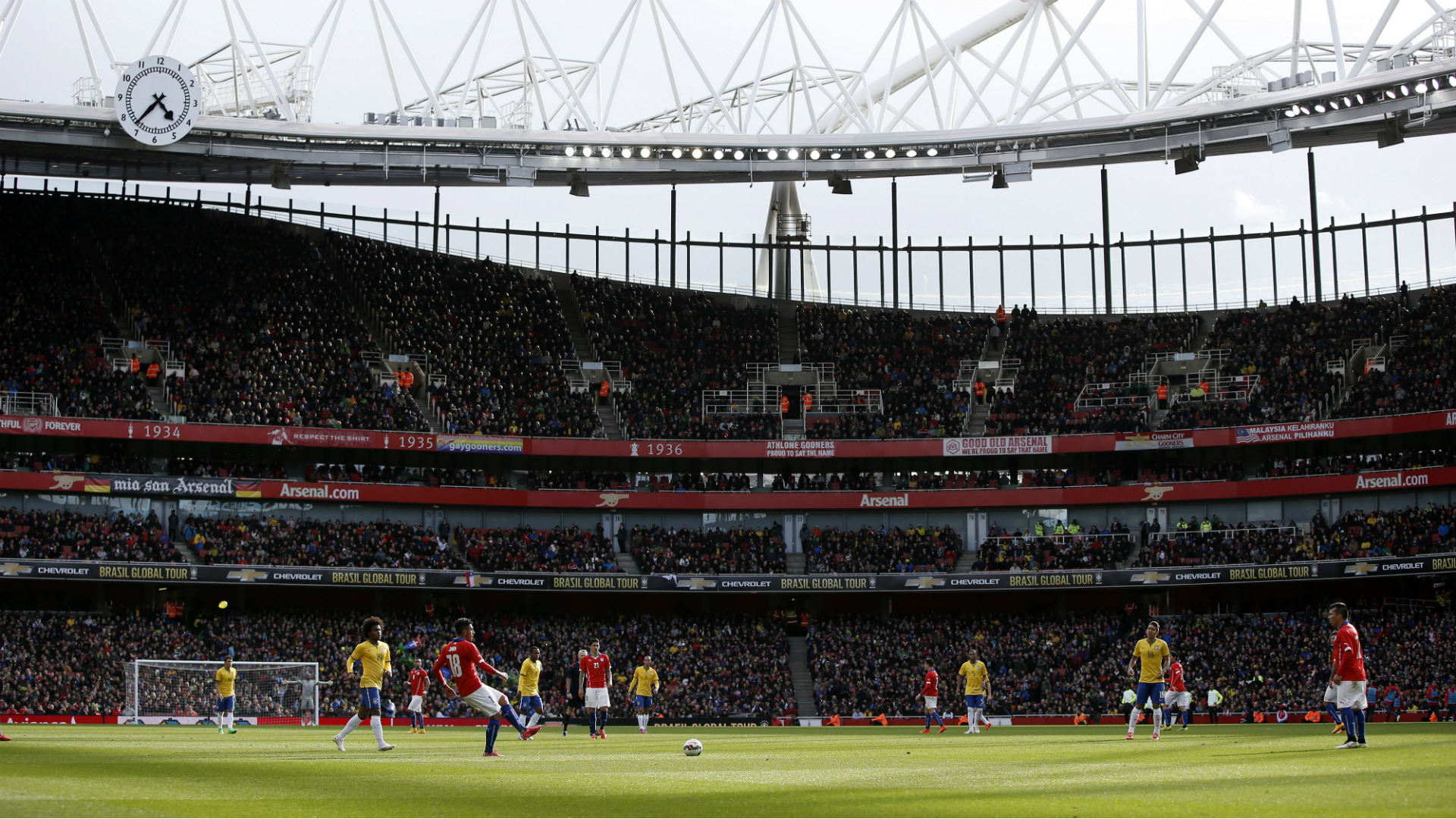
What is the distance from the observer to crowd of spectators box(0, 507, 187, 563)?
159ft

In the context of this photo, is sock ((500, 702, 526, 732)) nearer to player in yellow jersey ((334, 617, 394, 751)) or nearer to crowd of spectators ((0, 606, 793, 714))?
player in yellow jersey ((334, 617, 394, 751))

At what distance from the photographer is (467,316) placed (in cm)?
6400

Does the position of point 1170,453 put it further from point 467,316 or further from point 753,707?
point 467,316

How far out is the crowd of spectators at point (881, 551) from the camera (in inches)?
2255

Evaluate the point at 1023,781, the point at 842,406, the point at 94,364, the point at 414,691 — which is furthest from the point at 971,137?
the point at 1023,781

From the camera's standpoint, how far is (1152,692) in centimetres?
2594

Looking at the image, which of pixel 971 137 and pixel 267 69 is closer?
pixel 267 69

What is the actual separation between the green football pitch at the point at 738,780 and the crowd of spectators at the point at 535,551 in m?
30.1

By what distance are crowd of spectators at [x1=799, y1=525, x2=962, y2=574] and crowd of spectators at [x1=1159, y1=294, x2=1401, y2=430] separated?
1097 centimetres

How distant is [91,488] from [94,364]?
18.3ft

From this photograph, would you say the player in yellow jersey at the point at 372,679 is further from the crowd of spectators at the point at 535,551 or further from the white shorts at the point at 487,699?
the crowd of spectators at the point at 535,551

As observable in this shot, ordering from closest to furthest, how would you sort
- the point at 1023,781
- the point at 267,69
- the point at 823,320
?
the point at 1023,781, the point at 267,69, the point at 823,320

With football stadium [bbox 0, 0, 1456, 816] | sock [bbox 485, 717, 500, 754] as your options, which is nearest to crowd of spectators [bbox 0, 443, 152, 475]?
football stadium [bbox 0, 0, 1456, 816]

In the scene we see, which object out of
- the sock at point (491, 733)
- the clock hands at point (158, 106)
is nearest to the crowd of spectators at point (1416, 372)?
the sock at point (491, 733)
